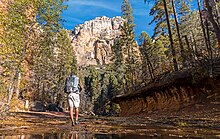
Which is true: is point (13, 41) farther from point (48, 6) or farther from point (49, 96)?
point (49, 96)

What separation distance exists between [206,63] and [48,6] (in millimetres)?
9180

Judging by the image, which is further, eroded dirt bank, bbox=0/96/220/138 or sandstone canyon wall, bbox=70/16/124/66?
sandstone canyon wall, bbox=70/16/124/66

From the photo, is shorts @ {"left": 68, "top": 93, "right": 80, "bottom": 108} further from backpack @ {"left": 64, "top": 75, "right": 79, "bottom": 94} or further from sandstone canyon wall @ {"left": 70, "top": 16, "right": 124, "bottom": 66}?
sandstone canyon wall @ {"left": 70, "top": 16, "right": 124, "bottom": 66}

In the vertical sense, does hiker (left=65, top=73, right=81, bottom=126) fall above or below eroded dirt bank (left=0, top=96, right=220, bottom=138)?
above

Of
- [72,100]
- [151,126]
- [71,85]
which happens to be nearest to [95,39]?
[71,85]

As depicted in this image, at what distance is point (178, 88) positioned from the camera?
14.5 meters

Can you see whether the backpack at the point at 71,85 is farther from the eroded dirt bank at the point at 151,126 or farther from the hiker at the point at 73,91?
the eroded dirt bank at the point at 151,126

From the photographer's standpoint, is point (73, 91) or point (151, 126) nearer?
point (151, 126)

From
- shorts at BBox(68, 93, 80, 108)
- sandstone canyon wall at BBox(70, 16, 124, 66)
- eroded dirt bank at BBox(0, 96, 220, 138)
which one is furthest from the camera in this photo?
sandstone canyon wall at BBox(70, 16, 124, 66)

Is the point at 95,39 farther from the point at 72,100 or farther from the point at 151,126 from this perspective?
the point at 151,126

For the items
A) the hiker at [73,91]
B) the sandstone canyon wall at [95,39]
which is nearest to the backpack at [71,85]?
the hiker at [73,91]

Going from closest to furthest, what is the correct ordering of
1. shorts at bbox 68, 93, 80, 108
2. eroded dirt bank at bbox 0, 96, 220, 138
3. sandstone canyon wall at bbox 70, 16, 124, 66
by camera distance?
eroded dirt bank at bbox 0, 96, 220, 138
shorts at bbox 68, 93, 80, 108
sandstone canyon wall at bbox 70, 16, 124, 66

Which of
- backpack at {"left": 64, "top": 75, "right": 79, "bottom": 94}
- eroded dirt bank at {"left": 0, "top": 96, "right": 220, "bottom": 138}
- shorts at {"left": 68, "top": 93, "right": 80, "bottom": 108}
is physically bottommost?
eroded dirt bank at {"left": 0, "top": 96, "right": 220, "bottom": 138}

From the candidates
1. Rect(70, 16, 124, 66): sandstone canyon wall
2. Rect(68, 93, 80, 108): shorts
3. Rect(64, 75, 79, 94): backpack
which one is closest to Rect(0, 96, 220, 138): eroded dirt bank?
Rect(68, 93, 80, 108): shorts
